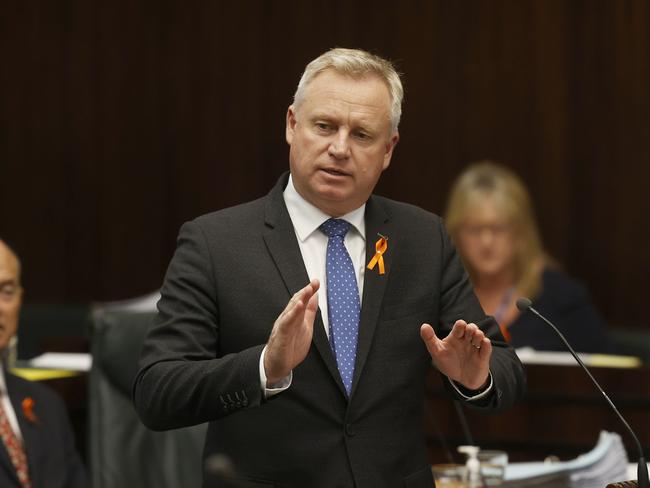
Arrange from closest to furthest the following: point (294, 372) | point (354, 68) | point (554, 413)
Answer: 1. point (294, 372)
2. point (354, 68)
3. point (554, 413)

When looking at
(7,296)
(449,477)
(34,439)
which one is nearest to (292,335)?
(449,477)

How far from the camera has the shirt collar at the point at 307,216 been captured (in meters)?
2.62

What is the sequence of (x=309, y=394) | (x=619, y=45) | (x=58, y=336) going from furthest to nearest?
(x=58, y=336)
(x=619, y=45)
(x=309, y=394)

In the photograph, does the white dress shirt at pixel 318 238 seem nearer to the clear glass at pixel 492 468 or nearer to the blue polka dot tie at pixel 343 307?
the blue polka dot tie at pixel 343 307

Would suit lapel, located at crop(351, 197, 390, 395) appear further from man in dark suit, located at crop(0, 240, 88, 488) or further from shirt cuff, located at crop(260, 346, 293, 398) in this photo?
man in dark suit, located at crop(0, 240, 88, 488)

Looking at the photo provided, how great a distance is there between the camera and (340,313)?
8.32 ft

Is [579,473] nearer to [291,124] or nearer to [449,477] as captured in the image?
[449,477]

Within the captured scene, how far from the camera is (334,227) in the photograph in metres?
2.63

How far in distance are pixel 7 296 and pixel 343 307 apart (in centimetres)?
180

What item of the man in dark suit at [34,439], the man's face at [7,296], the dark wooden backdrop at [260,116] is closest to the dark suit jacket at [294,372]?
the man in dark suit at [34,439]

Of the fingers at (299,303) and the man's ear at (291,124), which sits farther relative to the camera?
the man's ear at (291,124)

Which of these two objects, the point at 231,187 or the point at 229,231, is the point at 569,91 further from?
the point at 229,231

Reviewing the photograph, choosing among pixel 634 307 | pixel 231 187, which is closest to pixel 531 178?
pixel 634 307

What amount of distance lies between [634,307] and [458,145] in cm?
130
